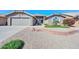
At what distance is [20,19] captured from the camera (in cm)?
171

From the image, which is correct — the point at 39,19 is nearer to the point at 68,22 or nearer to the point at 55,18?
the point at 55,18

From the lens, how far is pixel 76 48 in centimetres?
167

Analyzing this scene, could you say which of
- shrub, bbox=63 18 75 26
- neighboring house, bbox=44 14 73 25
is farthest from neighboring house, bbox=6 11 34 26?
shrub, bbox=63 18 75 26

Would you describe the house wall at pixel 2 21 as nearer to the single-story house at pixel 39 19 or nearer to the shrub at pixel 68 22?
the single-story house at pixel 39 19

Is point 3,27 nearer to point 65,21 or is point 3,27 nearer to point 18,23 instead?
point 18,23

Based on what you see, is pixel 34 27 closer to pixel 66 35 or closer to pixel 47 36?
pixel 47 36

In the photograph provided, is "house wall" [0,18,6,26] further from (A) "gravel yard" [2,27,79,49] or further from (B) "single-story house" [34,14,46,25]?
(B) "single-story house" [34,14,46,25]

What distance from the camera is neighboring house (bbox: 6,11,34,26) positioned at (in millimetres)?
1699

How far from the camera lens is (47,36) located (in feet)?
5.55

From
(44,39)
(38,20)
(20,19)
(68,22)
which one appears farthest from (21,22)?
(68,22)
